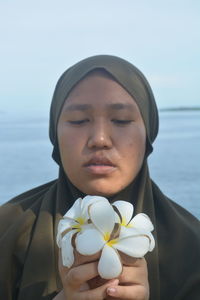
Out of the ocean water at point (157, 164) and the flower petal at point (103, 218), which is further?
the ocean water at point (157, 164)

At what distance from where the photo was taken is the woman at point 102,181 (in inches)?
42.9

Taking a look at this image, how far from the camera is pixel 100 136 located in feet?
3.48

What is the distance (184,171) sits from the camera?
335cm

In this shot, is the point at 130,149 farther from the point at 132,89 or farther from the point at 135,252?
the point at 135,252

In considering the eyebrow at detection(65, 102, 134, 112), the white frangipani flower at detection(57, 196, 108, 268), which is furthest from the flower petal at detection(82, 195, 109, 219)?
the eyebrow at detection(65, 102, 134, 112)

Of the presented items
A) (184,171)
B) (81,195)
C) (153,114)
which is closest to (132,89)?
(153,114)

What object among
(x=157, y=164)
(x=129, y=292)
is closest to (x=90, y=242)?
(x=129, y=292)

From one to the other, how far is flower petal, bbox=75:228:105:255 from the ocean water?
1.18 m

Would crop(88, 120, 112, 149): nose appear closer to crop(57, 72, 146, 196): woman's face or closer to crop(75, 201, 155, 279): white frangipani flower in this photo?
crop(57, 72, 146, 196): woman's face

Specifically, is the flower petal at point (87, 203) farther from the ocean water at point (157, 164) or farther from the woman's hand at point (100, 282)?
the ocean water at point (157, 164)

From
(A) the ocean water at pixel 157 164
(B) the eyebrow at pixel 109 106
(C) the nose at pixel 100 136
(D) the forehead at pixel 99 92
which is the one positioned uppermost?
(D) the forehead at pixel 99 92

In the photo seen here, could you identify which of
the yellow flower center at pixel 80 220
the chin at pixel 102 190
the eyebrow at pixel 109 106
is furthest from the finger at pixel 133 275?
the eyebrow at pixel 109 106

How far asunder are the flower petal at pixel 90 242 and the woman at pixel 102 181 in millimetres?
244

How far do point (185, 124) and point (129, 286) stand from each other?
5.20m
